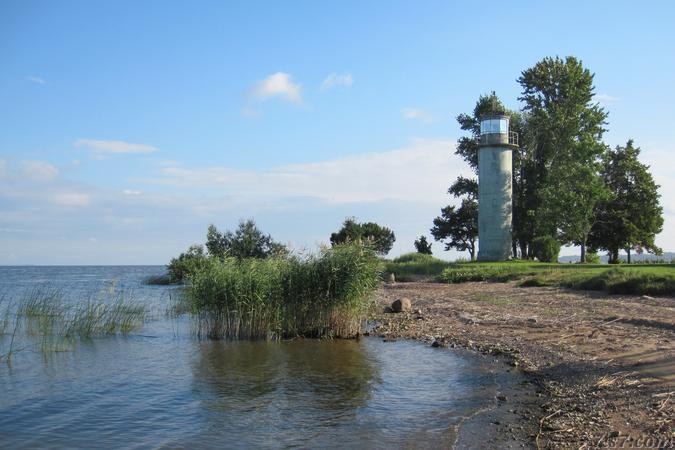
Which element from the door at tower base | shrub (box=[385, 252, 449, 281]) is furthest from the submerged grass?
the door at tower base

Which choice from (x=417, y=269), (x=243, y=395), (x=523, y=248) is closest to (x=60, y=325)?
(x=243, y=395)

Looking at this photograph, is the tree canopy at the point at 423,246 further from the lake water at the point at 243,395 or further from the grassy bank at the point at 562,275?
the lake water at the point at 243,395

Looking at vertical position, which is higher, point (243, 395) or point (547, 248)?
point (547, 248)

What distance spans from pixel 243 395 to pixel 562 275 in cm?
2439

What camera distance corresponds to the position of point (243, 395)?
13.3m

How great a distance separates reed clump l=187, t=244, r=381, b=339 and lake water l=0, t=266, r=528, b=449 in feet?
2.49

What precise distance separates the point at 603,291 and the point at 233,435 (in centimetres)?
2208

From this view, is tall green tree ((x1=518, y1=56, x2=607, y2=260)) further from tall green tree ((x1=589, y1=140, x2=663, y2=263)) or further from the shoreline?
the shoreline

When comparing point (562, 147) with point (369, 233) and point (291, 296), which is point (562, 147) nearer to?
point (369, 233)

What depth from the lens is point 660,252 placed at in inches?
2208

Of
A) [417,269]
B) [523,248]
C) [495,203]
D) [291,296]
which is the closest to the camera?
[291,296]

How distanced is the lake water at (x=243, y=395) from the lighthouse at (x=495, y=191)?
1222 inches

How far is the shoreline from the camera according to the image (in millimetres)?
9242

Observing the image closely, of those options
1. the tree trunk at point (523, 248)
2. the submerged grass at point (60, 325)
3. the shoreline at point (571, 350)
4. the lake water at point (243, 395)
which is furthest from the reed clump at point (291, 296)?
the tree trunk at point (523, 248)
